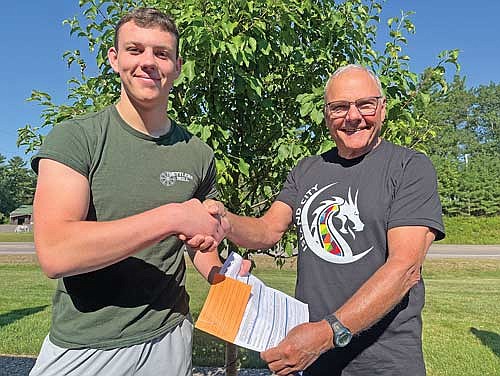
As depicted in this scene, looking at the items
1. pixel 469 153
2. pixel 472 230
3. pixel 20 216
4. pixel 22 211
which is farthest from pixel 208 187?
pixel 22 211

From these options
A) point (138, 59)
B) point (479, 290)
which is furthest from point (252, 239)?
point (479, 290)

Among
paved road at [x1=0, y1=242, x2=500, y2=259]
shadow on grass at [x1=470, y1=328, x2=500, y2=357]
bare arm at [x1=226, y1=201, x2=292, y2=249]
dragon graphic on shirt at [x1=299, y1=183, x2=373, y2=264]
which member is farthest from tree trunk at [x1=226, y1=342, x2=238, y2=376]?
paved road at [x1=0, y1=242, x2=500, y2=259]

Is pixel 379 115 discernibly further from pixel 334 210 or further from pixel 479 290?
pixel 479 290

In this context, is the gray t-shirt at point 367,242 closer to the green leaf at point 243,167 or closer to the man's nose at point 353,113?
the man's nose at point 353,113

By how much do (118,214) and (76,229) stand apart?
0.83ft

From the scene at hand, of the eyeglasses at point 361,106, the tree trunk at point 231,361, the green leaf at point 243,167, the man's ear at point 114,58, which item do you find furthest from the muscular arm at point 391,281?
the tree trunk at point 231,361

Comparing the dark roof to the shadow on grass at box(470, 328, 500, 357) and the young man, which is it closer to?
the shadow on grass at box(470, 328, 500, 357)

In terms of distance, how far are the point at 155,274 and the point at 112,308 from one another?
0.66ft

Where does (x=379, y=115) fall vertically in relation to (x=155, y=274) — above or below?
above

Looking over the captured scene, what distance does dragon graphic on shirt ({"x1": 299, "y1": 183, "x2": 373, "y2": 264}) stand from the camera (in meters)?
2.21

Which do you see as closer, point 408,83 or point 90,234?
point 90,234

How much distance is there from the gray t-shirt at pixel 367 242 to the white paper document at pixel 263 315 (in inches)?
8.1

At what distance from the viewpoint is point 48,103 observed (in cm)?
374

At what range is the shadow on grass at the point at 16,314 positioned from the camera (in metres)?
8.69
